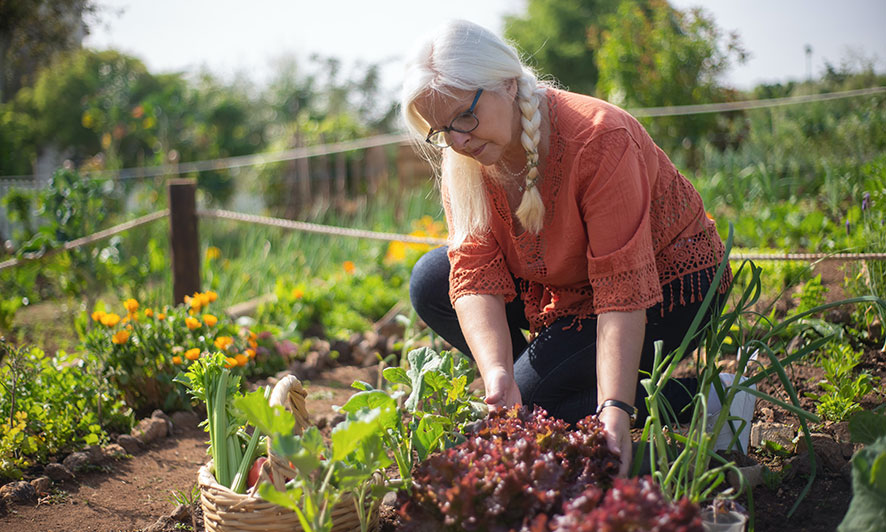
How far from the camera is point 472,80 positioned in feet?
5.19

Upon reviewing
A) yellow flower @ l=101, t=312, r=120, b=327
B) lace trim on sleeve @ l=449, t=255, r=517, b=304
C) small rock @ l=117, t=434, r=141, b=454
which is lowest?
small rock @ l=117, t=434, r=141, b=454

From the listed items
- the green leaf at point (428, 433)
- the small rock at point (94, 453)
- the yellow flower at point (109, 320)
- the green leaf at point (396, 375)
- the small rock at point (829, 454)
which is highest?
the green leaf at point (396, 375)

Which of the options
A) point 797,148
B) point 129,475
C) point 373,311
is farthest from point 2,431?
point 797,148

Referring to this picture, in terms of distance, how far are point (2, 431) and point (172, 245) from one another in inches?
59.8

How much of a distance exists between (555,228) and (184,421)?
161 centimetres

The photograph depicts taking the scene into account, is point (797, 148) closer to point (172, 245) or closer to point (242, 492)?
point (172, 245)

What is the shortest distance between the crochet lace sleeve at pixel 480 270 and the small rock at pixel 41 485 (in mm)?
1270

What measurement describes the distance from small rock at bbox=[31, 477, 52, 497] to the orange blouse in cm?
127

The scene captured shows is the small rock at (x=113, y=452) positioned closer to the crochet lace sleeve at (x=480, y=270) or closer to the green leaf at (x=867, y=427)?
the crochet lace sleeve at (x=480, y=270)

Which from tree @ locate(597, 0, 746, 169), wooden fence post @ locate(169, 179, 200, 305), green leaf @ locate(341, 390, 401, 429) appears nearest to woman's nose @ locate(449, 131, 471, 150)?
green leaf @ locate(341, 390, 401, 429)

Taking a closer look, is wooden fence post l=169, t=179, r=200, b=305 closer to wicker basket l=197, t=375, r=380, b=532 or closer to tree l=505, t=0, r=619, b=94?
wicker basket l=197, t=375, r=380, b=532

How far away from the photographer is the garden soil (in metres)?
1.47

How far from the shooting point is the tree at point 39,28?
6539 mm

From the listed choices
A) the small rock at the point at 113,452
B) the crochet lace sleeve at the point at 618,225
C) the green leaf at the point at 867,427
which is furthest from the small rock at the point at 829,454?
the small rock at the point at 113,452
